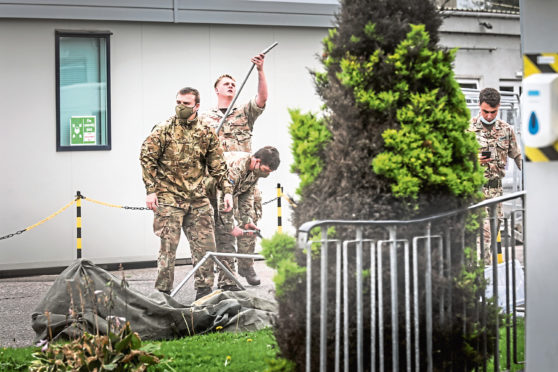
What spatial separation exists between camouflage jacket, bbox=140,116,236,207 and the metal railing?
4.88 m

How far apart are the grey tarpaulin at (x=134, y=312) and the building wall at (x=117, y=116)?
6018 millimetres

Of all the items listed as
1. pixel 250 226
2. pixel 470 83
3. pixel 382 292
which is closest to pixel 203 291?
pixel 250 226

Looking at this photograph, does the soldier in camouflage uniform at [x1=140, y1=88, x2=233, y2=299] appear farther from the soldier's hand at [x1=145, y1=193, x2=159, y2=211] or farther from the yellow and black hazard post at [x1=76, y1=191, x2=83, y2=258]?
the yellow and black hazard post at [x1=76, y1=191, x2=83, y2=258]

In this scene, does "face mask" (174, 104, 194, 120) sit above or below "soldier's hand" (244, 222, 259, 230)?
above

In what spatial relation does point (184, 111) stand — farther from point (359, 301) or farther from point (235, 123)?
point (359, 301)

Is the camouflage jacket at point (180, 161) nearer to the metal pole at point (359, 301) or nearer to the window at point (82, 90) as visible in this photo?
the window at point (82, 90)

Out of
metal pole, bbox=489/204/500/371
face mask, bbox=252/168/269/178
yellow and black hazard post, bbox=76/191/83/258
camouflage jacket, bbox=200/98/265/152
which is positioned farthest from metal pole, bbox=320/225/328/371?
yellow and black hazard post, bbox=76/191/83/258

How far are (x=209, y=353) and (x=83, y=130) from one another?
7.79 meters

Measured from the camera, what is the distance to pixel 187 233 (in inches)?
372

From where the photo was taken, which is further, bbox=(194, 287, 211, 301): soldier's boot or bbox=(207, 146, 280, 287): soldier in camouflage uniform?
bbox=(207, 146, 280, 287): soldier in camouflage uniform

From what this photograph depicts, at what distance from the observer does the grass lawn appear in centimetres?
612

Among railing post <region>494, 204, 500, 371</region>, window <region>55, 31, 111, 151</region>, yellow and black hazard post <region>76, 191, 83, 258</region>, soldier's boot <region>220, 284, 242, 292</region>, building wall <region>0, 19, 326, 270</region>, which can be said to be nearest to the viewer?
railing post <region>494, 204, 500, 371</region>

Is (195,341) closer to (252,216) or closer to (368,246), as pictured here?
(368,246)

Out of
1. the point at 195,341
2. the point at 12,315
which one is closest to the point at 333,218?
the point at 195,341
